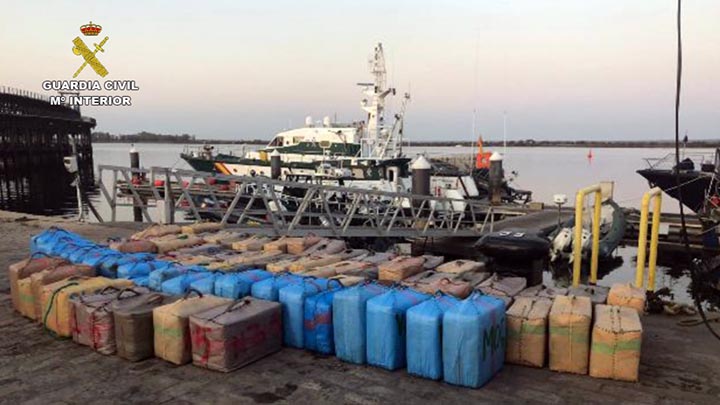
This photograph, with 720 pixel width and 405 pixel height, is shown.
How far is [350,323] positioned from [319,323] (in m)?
0.38

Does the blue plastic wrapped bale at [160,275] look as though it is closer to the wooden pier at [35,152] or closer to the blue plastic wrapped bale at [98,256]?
the blue plastic wrapped bale at [98,256]

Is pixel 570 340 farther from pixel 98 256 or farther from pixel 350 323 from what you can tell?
pixel 98 256

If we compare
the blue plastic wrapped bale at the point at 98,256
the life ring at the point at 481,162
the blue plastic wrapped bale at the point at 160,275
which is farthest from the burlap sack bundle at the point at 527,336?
the life ring at the point at 481,162

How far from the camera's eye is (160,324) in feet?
15.6

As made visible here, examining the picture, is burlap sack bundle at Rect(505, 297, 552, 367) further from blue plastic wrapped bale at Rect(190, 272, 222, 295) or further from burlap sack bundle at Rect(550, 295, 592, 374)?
blue plastic wrapped bale at Rect(190, 272, 222, 295)

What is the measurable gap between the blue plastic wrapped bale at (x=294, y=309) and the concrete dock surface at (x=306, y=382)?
125 millimetres

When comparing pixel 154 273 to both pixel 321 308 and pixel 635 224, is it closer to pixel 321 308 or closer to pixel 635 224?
pixel 321 308

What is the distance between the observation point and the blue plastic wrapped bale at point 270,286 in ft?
17.3

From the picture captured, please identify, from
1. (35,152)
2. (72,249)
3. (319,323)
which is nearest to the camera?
(319,323)

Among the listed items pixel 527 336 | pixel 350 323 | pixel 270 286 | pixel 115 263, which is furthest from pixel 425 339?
pixel 115 263

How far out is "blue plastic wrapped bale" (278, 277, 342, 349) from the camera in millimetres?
5008

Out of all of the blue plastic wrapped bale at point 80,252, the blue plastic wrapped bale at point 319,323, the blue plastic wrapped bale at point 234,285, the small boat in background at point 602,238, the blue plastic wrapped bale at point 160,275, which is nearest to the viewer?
the blue plastic wrapped bale at point 319,323

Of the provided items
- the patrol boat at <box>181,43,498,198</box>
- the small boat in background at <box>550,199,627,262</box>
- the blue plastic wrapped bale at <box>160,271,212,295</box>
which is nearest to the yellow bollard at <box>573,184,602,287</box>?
the small boat in background at <box>550,199,627,262</box>

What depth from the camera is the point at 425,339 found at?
4336 millimetres
